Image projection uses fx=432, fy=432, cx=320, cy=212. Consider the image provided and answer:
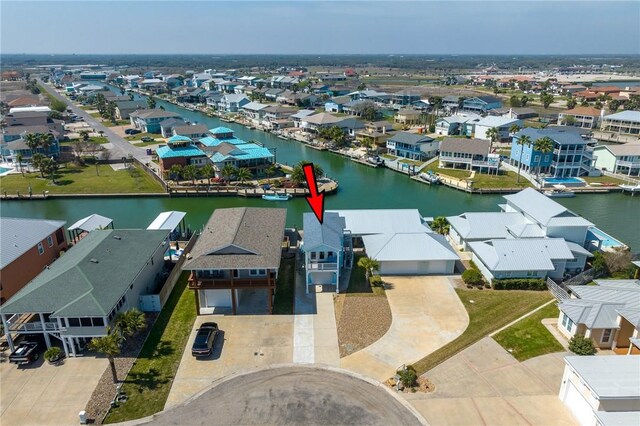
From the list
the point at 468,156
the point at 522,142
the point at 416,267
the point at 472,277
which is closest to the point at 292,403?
the point at 416,267

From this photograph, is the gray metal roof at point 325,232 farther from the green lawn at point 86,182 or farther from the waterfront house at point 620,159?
the waterfront house at point 620,159

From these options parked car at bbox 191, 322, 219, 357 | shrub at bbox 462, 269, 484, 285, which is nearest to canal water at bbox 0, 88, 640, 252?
shrub at bbox 462, 269, 484, 285

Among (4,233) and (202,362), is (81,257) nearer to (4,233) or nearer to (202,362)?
(4,233)

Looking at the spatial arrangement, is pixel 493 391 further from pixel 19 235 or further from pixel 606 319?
pixel 19 235

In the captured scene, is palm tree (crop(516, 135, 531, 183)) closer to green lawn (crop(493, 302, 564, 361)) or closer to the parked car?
green lawn (crop(493, 302, 564, 361))

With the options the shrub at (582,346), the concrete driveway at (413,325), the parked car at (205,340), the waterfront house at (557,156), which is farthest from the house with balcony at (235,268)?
the waterfront house at (557,156)

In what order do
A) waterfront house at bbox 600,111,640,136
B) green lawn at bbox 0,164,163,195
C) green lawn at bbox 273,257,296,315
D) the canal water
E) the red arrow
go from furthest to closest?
waterfront house at bbox 600,111,640,136
green lawn at bbox 0,164,163,195
the canal water
green lawn at bbox 273,257,296,315
the red arrow
